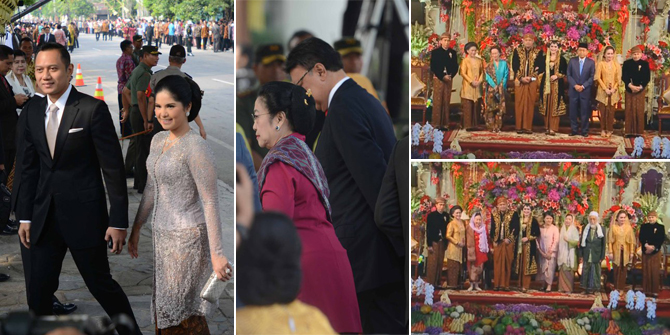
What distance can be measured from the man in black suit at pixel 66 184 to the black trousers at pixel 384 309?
3.59 feet

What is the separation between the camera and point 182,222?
152 inches

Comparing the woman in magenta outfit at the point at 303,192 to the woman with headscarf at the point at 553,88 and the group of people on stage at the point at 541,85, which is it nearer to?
the group of people on stage at the point at 541,85

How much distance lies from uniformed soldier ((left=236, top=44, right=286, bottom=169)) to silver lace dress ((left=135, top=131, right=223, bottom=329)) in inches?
7.6

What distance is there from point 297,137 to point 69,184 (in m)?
1.03

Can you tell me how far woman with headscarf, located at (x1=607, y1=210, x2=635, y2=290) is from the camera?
15.1 feet

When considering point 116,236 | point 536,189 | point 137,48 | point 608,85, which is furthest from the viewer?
point 137,48

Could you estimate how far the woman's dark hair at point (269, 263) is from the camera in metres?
3.81

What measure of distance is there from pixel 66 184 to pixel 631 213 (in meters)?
2.74

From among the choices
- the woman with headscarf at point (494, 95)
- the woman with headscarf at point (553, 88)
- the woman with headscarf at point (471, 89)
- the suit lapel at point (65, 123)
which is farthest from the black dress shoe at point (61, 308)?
the woman with headscarf at point (553, 88)

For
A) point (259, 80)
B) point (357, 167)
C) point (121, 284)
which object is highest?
point (259, 80)

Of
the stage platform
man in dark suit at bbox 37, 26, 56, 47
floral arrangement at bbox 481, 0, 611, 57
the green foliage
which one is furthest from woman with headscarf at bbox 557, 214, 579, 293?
man in dark suit at bbox 37, 26, 56, 47

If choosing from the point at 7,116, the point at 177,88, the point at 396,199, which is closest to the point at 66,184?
the point at 177,88

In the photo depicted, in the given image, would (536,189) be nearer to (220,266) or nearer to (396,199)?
(396,199)

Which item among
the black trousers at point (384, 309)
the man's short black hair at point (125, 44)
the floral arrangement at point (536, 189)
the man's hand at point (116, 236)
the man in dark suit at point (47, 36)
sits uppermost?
the man in dark suit at point (47, 36)
